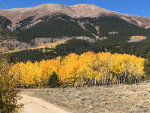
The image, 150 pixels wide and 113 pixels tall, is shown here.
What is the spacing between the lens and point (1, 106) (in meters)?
11.8

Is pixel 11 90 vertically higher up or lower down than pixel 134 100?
higher up

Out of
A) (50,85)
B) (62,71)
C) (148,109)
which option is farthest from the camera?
(62,71)

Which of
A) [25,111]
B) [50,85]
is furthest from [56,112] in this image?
[50,85]

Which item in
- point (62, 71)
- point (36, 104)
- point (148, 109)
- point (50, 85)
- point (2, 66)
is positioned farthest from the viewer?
point (62, 71)

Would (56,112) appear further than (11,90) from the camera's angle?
Yes

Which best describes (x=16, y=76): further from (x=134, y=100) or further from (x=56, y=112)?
(x=134, y=100)

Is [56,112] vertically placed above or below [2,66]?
below

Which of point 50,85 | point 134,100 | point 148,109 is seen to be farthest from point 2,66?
point 50,85

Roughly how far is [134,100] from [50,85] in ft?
138

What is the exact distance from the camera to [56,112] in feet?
80.8

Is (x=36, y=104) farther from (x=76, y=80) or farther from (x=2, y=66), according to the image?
(x=76, y=80)

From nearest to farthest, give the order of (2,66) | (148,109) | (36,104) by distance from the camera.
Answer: (2,66)
(148,109)
(36,104)

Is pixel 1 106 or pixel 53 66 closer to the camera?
pixel 1 106

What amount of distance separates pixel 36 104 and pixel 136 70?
57.0 metres
